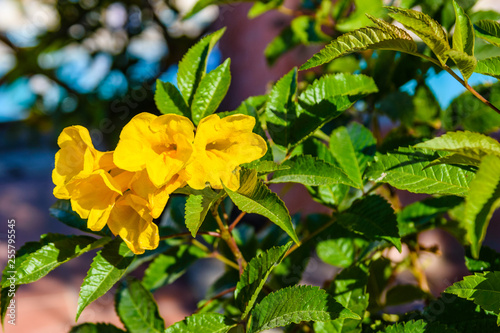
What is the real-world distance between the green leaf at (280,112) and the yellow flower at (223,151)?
10 centimetres

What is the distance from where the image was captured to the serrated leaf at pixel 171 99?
483 mm

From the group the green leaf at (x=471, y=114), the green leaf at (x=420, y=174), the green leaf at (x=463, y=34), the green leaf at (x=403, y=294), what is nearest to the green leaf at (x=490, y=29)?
the green leaf at (x=463, y=34)

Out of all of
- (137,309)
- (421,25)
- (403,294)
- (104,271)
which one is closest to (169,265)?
(137,309)

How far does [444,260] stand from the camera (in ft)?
3.96

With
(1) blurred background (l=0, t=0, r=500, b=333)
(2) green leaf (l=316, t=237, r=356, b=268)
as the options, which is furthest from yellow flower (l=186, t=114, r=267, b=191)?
(1) blurred background (l=0, t=0, r=500, b=333)

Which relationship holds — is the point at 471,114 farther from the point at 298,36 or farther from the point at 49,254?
the point at 49,254

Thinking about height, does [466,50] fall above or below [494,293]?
above

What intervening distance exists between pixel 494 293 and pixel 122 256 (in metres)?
0.43

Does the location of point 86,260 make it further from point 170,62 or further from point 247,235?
point 247,235

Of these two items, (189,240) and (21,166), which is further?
(21,166)

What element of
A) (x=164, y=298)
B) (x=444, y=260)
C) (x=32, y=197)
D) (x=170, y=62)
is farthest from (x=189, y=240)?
(x=32, y=197)

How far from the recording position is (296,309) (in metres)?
0.40

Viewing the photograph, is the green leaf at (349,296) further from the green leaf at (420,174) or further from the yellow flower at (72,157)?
the yellow flower at (72,157)

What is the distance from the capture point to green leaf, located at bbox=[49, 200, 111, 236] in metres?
0.56
